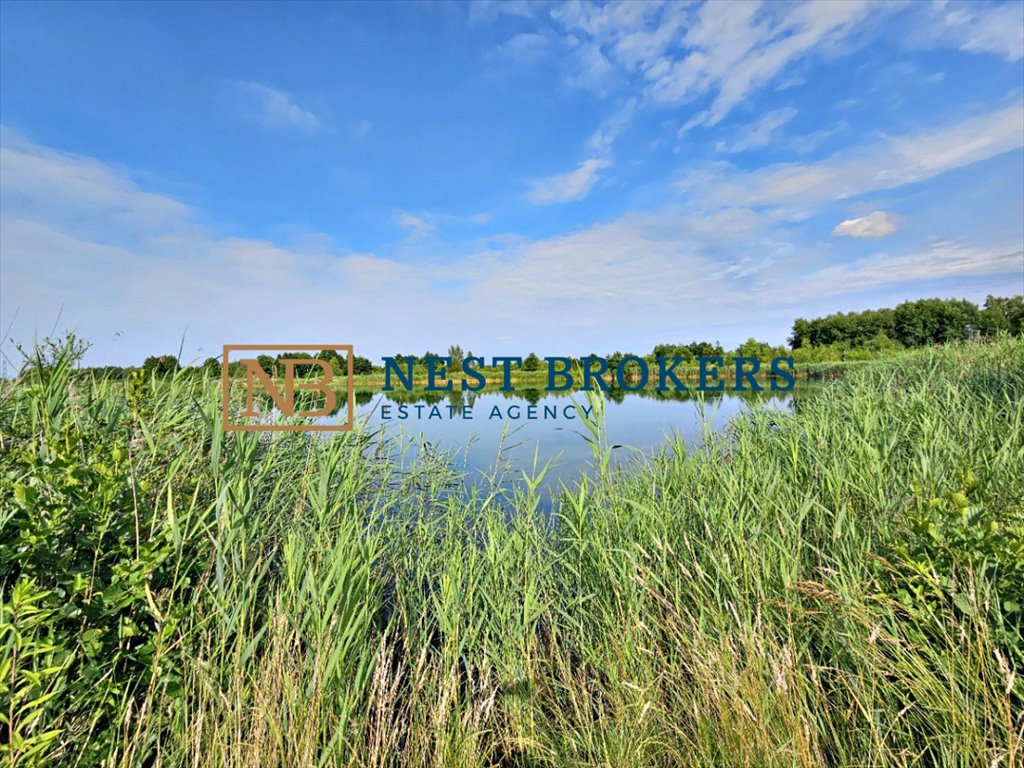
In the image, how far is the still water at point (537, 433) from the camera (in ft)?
12.3

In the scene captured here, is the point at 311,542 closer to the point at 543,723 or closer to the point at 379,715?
the point at 379,715

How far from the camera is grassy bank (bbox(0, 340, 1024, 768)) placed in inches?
57.7

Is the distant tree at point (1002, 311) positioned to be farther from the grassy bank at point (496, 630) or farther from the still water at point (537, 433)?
the grassy bank at point (496, 630)

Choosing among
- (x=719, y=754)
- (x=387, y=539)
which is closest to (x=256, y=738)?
(x=719, y=754)

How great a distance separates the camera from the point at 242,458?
2.33 m

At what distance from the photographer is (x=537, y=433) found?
28.6ft

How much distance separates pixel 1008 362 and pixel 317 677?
920 cm

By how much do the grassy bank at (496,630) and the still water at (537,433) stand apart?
0.97m

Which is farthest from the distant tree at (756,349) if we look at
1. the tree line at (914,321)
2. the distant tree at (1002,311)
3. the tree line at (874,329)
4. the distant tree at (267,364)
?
the distant tree at (267,364)

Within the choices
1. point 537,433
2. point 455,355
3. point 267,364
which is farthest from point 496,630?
point 455,355

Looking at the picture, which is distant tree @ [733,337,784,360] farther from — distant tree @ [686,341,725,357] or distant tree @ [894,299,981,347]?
distant tree @ [894,299,981,347]

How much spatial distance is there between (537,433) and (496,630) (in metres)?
6.48

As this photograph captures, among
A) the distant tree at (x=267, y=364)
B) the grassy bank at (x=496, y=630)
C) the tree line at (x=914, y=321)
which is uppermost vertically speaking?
the tree line at (x=914, y=321)

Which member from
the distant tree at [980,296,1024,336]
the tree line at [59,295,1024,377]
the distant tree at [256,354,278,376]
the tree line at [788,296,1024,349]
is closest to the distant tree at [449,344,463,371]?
the tree line at [59,295,1024,377]
